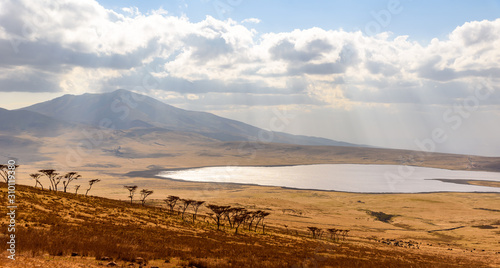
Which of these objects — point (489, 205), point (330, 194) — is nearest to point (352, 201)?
point (330, 194)

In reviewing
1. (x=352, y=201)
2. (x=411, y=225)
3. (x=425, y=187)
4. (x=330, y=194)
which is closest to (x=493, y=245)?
(x=411, y=225)

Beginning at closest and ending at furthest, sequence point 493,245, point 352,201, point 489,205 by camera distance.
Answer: point 493,245 < point 489,205 < point 352,201

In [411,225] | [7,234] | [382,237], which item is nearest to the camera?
[7,234]

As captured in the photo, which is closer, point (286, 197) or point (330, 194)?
point (286, 197)

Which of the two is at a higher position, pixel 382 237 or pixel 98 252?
pixel 98 252

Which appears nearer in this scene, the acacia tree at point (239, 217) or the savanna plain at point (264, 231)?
the savanna plain at point (264, 231)

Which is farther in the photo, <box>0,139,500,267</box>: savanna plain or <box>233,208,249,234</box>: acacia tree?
<box>233,208,249,234</box>: acacia tree

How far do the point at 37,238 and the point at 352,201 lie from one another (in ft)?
385

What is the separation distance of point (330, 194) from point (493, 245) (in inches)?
3210

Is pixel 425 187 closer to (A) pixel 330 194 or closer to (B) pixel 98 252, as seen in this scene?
(A) pixel 330 194

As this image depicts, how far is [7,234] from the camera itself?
20.8m

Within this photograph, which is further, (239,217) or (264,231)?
(239,217)

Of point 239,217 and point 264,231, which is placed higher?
point 239,217

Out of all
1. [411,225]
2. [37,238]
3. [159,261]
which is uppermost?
[37,238]
